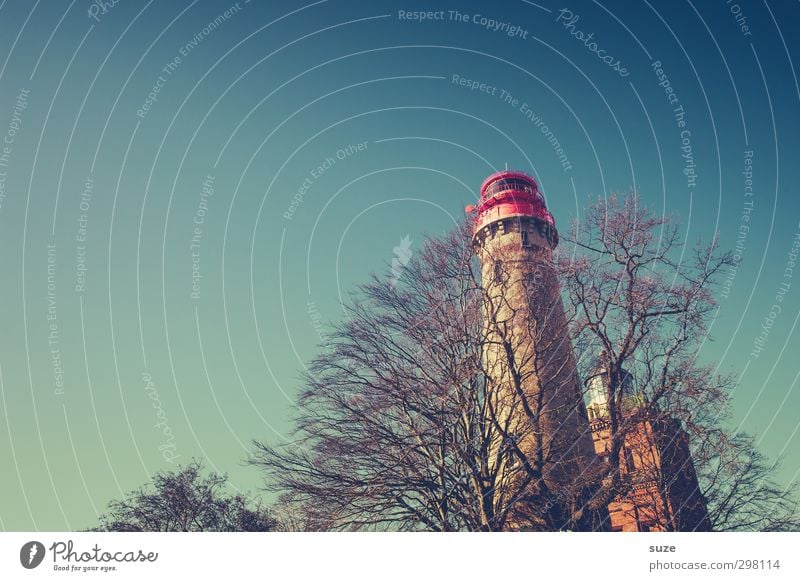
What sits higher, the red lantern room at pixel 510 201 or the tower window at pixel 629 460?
the red lantern room at pixel 510 201

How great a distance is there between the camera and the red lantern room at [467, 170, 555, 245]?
2755cm

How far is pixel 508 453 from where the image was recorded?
1427 cm

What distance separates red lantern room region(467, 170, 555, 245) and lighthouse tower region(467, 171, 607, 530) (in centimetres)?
771

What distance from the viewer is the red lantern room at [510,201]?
1085 inches

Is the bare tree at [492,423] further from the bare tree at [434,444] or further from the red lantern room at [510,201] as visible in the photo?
the red lantern room at [510,201]

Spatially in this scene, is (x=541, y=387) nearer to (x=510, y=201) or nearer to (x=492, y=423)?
(x=492, y=423)

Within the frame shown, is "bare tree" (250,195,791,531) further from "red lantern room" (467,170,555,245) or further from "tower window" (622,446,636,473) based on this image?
"red lantern room" (467,170,555,245)

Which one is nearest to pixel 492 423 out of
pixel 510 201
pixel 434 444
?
pixel 434 444

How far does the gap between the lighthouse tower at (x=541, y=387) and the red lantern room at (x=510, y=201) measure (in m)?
7.71

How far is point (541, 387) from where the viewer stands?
1498cm

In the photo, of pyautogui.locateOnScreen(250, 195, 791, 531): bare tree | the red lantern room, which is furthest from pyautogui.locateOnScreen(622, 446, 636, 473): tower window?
the red lantern room

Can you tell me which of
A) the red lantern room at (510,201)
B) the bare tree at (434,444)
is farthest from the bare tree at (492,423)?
the red lantern room at (510,201)

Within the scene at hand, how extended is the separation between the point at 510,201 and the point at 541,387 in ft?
51.6

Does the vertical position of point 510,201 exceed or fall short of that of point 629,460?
it exceeds it
